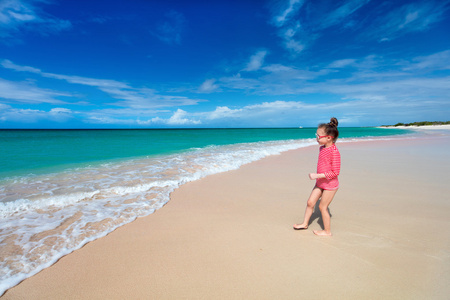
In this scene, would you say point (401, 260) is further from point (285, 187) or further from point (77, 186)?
point (77, 186)

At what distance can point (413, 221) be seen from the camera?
12.0 feet

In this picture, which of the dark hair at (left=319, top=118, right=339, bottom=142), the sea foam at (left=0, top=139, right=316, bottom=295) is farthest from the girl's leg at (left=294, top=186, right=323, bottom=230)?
the sea foam at (left=0, top=139, right=316, bottom=295)

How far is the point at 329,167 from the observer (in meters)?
3.10

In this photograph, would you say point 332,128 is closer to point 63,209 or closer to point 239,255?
point 239,255

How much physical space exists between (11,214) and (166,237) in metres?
3.64

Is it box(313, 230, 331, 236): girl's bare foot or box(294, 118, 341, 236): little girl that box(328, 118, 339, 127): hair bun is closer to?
box(294, 118, 341, 236): little girl

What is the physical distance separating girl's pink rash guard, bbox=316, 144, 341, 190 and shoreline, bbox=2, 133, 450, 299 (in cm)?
84

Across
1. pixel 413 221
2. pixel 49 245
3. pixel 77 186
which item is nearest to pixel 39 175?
pixel 77 186

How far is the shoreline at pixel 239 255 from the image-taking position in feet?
7.36

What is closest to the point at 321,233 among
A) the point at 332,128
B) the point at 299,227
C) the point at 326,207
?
the point at 299,227

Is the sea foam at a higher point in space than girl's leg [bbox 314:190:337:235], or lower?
lower

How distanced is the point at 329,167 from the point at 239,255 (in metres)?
1.81

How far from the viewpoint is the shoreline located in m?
2.24

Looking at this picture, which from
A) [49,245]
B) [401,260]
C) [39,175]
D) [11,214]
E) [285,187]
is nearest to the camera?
[401,260]
